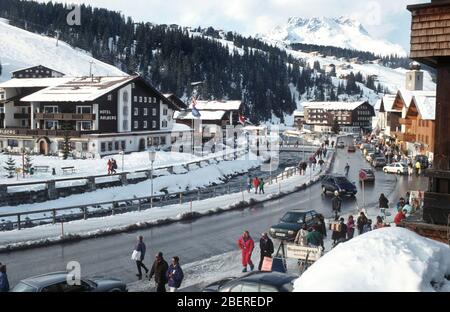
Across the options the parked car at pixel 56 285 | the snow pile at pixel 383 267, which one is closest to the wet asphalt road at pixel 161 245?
the parked car at pixel 56 285

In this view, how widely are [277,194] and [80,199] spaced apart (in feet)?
47.6

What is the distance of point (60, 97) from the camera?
59.9 meters

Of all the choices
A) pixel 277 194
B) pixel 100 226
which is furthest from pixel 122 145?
pixel 100 226

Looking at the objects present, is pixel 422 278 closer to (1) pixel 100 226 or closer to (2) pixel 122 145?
(1) pixel 100 226

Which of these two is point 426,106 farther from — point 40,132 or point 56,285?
point 56,285

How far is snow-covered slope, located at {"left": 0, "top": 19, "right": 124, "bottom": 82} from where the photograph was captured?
13862cm

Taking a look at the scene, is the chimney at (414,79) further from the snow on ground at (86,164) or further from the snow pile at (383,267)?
the snow pile at (383,267)

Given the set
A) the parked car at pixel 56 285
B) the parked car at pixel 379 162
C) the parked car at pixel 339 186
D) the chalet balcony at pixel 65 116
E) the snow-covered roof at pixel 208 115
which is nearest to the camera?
the parked car at pixel 56 285

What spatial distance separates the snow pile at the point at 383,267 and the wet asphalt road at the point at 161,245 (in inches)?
378

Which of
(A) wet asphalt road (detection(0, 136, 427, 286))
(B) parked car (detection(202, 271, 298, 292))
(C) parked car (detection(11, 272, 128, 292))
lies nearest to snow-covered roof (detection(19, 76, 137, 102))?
(A) wet asphalt road (detection(0, 136, 427, 286))

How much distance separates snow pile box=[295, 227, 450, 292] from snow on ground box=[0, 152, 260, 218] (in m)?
30.5

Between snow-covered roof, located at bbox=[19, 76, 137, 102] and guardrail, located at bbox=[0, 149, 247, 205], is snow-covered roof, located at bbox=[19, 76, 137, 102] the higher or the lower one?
the higher one

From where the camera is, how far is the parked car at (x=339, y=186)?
34.4 metres

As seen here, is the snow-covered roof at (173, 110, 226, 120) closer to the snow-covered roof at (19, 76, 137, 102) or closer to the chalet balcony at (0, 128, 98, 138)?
the snow-covered roof at (19, 76, 137, 102)
